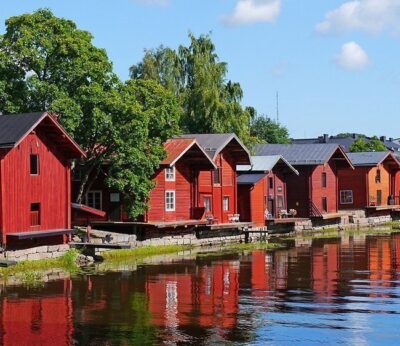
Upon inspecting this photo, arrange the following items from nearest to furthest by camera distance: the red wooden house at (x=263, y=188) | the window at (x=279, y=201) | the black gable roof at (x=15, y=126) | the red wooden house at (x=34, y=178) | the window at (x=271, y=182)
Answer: the black gable roof at (x=15, y=126)
the red wooden house at (x=34, y=178)
the red wooden house at (x=263, y=188)
the window at (x=271, y=182)
the window at (x=279, y=201)

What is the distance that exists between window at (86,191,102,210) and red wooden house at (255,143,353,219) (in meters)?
25.7

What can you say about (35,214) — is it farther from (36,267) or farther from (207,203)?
(207,203)

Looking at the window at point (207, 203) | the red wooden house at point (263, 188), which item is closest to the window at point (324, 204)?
the red wooden house at point (263, 188)

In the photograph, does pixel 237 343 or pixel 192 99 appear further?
pixel 192 99

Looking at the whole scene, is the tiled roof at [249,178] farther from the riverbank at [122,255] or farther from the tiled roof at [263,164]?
the riverbank at [122,255]

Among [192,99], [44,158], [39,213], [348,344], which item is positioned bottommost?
[348,344]

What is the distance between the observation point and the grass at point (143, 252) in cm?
4439

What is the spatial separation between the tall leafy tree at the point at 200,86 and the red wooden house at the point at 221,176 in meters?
8.38

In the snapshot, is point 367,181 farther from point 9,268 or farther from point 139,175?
point 9,268

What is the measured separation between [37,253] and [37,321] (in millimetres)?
14158

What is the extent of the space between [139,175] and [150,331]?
24.8 meters

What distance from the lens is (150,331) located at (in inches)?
958

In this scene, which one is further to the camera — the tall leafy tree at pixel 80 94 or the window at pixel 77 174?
the window at pixel 77 174

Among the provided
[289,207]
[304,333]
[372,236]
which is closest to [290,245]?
[372,236]
